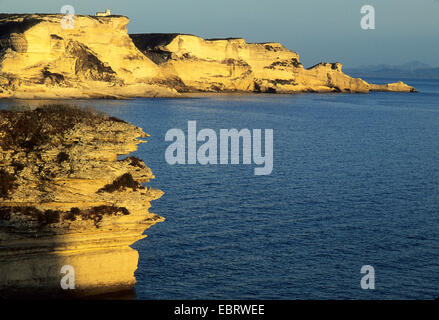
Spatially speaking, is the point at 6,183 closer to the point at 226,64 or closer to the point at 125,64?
the point at 125,64

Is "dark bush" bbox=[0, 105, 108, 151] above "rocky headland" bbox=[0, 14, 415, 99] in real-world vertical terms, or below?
below

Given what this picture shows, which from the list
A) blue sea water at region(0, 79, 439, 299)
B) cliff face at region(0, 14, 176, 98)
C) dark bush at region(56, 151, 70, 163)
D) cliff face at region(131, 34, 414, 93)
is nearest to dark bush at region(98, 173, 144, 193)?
dark bush at region(56, 151, 70, 163)

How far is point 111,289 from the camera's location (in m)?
19.3

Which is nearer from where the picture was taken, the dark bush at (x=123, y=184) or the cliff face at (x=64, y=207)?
the cliff face at (x=64, y=207)

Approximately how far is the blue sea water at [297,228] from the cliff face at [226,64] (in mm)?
77623

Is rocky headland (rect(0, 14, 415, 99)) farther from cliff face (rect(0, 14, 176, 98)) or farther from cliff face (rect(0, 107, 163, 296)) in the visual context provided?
cliff face (rect(0, 107, 163, 296))

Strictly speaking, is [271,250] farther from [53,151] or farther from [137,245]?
[53,151]

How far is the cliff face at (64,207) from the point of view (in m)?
17.9

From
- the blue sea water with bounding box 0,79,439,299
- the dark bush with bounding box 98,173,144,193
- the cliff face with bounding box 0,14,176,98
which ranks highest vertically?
A: the cliff face with bounding box 0,14,176,98

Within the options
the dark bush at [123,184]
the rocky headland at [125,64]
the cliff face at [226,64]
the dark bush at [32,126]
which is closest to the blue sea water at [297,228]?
the dark bush at [123,184]

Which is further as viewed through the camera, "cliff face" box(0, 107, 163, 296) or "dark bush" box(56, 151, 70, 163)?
"dark bush" box(56, 151, 70, 163)

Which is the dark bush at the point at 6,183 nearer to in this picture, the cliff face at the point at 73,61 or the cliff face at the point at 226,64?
the cliff face at the point at 73,61

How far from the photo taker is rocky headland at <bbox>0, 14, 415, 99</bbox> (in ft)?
315
